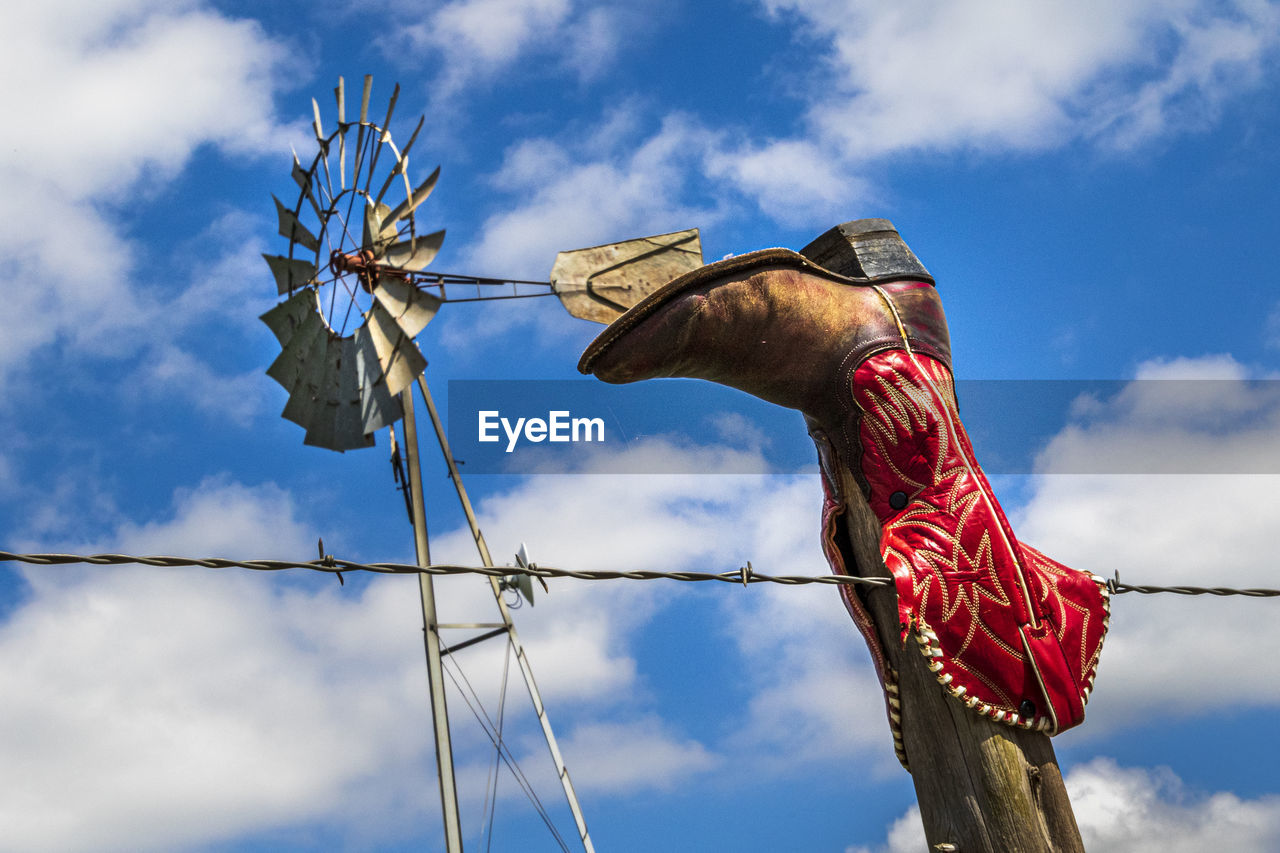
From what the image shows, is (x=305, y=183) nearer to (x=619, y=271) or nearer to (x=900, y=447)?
(x=619, y=271)

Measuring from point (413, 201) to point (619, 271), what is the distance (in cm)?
412

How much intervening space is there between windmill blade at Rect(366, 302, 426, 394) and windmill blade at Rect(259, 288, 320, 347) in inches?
27.5

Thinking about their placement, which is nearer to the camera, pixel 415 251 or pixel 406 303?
pixel 406 303

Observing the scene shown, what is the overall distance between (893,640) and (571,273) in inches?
110

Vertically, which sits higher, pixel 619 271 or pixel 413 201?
pixel 413 201

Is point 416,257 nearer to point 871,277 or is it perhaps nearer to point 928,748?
point 871,277

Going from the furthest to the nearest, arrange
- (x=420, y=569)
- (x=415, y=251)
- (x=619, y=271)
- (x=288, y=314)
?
(x=288, y=314), (x=415, y=251), (x=619, y=271), (x=420, y=569)

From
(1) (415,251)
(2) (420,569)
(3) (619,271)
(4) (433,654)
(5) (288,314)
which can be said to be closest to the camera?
(2) (420,569)

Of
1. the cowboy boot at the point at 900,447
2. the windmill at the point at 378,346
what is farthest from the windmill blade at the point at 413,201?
the cowboy boot at the point at 900,447

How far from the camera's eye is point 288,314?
9.92 metres

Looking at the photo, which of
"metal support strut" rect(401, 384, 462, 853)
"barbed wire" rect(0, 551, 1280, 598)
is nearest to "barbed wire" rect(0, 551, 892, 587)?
"barbed wire" rect(0, 551, 1280, 598)

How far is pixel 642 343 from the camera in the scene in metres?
4.17

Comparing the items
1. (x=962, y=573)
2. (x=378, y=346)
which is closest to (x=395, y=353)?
(x=378, y=346)

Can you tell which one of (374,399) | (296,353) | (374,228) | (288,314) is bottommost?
(374,399)
